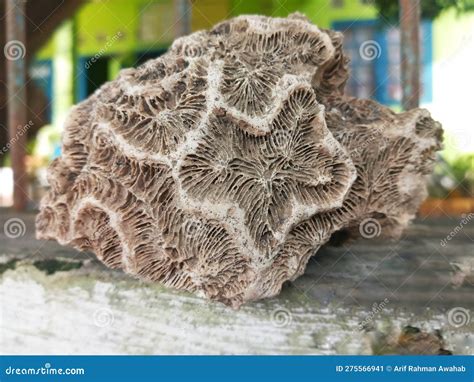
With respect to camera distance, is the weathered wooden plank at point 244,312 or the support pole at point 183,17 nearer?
the weathered wooden plank at point 244,312

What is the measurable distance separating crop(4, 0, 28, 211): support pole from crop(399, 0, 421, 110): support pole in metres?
2.10

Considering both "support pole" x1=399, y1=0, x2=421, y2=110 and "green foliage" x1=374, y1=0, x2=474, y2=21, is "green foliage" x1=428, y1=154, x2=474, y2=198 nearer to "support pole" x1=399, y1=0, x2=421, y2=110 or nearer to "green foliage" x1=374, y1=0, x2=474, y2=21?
"support pole" x1=399, y1=0, x2=421, y2=110

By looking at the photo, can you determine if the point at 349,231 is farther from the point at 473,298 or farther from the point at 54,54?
the point at 54,54

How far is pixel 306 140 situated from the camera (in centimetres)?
189

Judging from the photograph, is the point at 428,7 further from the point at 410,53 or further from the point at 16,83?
the point at 16,83

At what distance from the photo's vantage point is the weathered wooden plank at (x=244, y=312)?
6.51 feet

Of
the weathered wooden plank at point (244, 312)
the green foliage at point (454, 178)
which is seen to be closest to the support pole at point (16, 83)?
the weathered wooden plank at point (244, 312)

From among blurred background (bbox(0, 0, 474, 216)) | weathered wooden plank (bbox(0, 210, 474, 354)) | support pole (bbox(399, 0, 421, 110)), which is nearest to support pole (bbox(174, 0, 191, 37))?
blurred background (bbox(0, 0, 474, 216))

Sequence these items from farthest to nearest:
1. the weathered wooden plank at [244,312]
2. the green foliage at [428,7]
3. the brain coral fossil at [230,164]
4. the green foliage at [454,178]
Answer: the green foliage at [454,178], the green foliage at [428,7], the weathered wooden plank at [244,312], the brain coral fossil at [230,164]

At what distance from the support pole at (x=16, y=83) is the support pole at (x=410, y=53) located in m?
2.10

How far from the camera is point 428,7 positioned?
267 centimetres

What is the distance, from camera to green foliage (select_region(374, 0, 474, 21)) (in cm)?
258

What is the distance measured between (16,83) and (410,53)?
87.4 inches

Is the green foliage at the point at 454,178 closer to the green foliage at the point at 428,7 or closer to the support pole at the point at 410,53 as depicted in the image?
the support pole at the point at 410,53
